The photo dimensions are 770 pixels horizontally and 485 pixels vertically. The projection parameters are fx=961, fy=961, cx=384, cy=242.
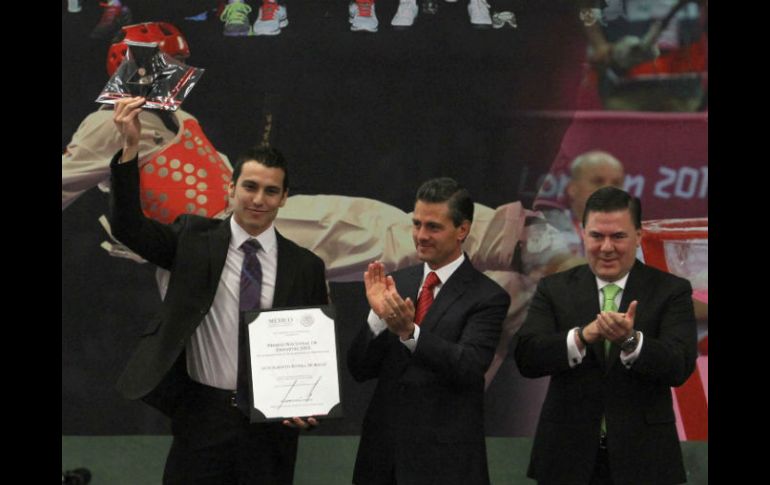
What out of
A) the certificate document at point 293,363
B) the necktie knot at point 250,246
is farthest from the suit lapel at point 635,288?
the necktie knot at point 250,246

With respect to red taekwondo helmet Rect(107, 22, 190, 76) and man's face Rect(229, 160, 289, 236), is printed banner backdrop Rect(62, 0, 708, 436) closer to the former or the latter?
red taekwondo helmet Rect(107, 22, 190, 76)

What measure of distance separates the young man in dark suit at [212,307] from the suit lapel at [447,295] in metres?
0.49

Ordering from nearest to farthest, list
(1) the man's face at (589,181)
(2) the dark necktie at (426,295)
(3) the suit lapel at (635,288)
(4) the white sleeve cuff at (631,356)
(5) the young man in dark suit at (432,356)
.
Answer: (4) the white sleeve cuff at (631,356) → (5) the young man in dark suit at (432,356) → (3) the suit lapel at (635,288) → (2) the dark necktie at (426,295) → (1) the man's face at (589,181)

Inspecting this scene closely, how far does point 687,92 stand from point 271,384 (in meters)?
2.77

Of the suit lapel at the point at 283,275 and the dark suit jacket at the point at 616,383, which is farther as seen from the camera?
the suit lapel at the point at 283,275

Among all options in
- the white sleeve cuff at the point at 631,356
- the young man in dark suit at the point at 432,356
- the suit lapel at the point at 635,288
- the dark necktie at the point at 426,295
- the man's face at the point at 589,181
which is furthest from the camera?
the man's face at the point at 589,181

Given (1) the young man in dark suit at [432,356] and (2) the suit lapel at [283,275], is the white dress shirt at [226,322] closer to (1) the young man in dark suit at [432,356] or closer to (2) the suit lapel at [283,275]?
(2) the suit lapel at [283,275]

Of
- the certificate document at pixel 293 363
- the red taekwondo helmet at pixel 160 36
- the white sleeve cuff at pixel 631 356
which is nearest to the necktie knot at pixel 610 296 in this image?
the white sleeve cuff at pixel 631 356

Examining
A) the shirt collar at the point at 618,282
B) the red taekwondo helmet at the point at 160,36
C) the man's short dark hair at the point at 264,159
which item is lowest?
the shirt collar at the point at 618,282

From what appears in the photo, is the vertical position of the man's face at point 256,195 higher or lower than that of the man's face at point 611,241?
higher

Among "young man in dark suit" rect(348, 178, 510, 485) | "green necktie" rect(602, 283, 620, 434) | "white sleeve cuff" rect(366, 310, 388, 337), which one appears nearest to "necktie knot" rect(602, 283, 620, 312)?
"green necktie" rect(602, 283, 620, 434)

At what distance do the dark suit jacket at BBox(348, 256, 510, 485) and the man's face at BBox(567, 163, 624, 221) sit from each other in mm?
1354

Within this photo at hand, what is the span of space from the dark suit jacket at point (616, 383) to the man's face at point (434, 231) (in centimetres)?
44

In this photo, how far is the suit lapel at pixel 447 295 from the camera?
3699 millimetres
